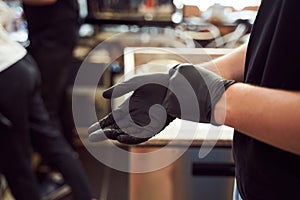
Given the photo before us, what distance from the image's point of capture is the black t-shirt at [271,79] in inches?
27.7

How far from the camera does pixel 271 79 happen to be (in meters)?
0.73

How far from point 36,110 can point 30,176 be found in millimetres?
288

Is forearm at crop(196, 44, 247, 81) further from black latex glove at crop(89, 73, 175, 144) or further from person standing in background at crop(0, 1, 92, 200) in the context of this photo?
person standing in background at crop(0, 1, 92, 200)

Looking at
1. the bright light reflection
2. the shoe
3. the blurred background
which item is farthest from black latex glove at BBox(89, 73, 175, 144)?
the bright light reflection

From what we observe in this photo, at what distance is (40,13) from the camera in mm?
2166

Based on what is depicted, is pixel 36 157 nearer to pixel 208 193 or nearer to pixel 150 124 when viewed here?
pixel 208 193

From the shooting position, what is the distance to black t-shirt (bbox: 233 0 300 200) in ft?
2.31

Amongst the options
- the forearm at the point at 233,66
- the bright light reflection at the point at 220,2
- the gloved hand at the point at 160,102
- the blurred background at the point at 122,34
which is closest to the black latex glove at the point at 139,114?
the gloved hand at the point at 160,102

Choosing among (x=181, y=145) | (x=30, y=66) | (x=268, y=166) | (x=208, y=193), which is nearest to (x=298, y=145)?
(x=268, y=166)

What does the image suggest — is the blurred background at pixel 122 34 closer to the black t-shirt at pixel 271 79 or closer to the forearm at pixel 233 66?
the forearm at pixel 233 66

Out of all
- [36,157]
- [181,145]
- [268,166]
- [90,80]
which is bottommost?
[36,157]

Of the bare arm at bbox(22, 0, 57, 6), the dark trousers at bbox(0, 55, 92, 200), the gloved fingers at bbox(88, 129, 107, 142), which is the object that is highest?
the gloved fingers at bbox(88, 129, 107, 142)

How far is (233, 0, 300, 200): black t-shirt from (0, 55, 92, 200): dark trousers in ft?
3.54

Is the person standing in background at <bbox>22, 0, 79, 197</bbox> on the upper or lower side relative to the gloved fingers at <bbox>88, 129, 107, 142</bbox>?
lower
